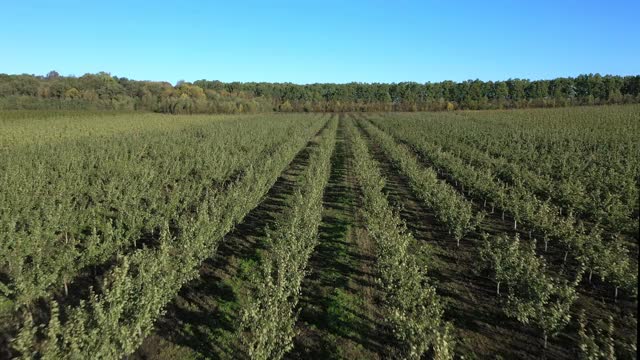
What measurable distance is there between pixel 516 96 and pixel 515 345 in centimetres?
17519

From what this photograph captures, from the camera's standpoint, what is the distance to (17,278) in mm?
9547

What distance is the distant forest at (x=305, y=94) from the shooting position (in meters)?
116

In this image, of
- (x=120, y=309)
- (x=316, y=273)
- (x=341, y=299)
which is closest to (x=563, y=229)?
(x=341, y=299)

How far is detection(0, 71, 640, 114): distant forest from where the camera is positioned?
A: 4582 inches

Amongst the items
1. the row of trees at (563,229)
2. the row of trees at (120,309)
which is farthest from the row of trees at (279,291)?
the row of trees at (563,229)

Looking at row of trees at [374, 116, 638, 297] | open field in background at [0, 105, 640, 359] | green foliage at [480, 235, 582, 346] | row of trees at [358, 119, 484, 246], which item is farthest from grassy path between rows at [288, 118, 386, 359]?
row of trees at [374, 116, 638, 297]

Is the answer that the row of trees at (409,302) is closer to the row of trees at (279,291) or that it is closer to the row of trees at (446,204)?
the row of trees at (446,204)

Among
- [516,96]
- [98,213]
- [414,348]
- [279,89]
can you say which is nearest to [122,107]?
[279,89]

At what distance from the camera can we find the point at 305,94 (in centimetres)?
17838

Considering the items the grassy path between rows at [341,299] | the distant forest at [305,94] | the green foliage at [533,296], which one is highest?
the distant forest at [305,94]

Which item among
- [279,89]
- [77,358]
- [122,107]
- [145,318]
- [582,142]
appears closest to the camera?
[77,358]

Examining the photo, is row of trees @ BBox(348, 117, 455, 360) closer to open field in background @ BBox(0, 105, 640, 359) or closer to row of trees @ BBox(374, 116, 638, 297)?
open field in background @ BBox(0, 105, 640, 359)

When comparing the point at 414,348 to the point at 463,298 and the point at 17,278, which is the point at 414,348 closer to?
A: the point at 463,298

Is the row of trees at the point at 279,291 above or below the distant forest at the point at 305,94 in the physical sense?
below
